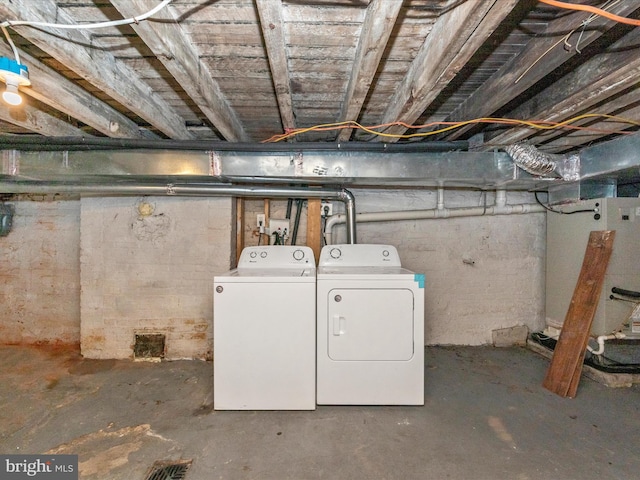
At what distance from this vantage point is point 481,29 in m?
1.06

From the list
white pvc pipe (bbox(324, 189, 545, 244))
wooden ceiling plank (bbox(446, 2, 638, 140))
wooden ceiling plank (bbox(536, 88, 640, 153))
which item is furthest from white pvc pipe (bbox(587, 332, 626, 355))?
wooden ceiling plank (bbox(446, 2, 638, 140))

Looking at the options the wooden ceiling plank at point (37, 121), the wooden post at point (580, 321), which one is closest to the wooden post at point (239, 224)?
the wooden ceiling plank at point (37, 121)

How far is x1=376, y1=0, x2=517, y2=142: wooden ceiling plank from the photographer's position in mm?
983

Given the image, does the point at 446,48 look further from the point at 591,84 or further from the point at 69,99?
the point at 69,99

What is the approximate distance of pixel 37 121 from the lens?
73.4 inches

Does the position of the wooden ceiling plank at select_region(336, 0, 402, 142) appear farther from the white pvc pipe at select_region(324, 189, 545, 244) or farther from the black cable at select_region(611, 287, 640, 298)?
the black cable at select_region(611, 287, 640, 298)

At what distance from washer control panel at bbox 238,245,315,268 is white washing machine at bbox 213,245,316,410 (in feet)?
1.49

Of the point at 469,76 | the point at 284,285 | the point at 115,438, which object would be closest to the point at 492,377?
the point at 284,285

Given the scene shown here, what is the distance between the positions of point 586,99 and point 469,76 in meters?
0.57

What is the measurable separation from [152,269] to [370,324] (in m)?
2.20

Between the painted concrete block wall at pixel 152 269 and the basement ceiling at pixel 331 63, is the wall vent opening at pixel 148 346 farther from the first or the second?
the basement ceiling at pixel 331 63

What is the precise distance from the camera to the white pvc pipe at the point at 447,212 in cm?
305

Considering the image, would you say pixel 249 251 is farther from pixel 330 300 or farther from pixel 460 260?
pixel 460 260

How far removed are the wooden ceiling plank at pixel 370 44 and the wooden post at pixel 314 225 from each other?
142 centimetres
